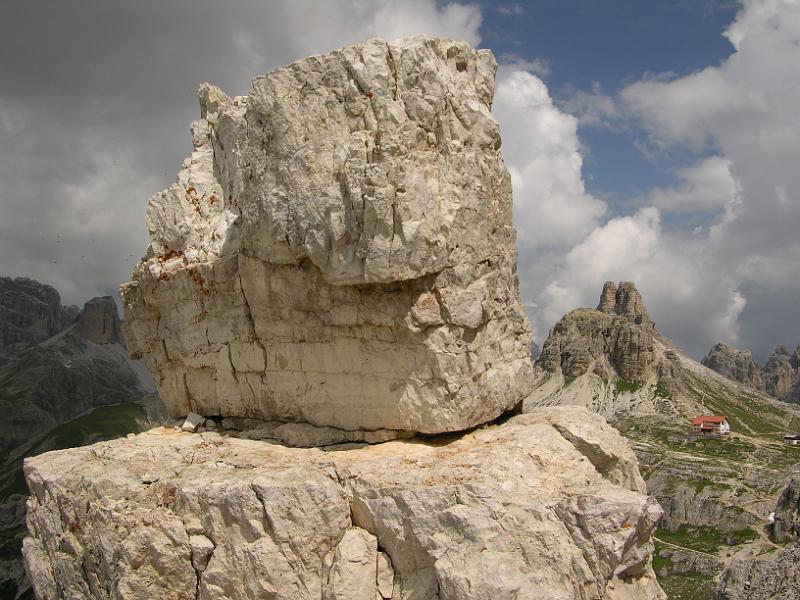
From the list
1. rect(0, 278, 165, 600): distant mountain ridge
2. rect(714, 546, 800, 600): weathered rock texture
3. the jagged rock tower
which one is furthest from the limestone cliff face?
rect(0, 278, 165, 600): distant mountain ridge

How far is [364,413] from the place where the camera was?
43.9ft

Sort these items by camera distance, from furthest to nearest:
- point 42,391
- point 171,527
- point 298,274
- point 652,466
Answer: point 42,391
point 652,466
point 298,274
point 171,527

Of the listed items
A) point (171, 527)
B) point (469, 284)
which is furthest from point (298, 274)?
point (171, 527)

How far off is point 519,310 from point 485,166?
12.3 feet

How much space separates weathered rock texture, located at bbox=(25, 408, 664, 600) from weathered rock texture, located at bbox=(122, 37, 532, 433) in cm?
146

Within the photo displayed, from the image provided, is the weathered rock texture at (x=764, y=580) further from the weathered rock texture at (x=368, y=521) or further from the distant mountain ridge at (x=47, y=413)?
the distant mountain ridge at (x=47, y=413)

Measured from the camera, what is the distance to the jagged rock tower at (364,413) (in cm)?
1032

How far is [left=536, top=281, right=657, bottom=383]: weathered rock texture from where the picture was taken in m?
168

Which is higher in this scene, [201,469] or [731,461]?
[731,461]

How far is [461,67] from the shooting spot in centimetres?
1361

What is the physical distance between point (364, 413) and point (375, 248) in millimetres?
3874

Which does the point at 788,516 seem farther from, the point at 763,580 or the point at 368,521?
the point at 368,521

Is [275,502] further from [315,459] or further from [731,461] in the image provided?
[731,461]

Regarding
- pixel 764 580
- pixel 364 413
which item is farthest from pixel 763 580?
pixel 364 413
